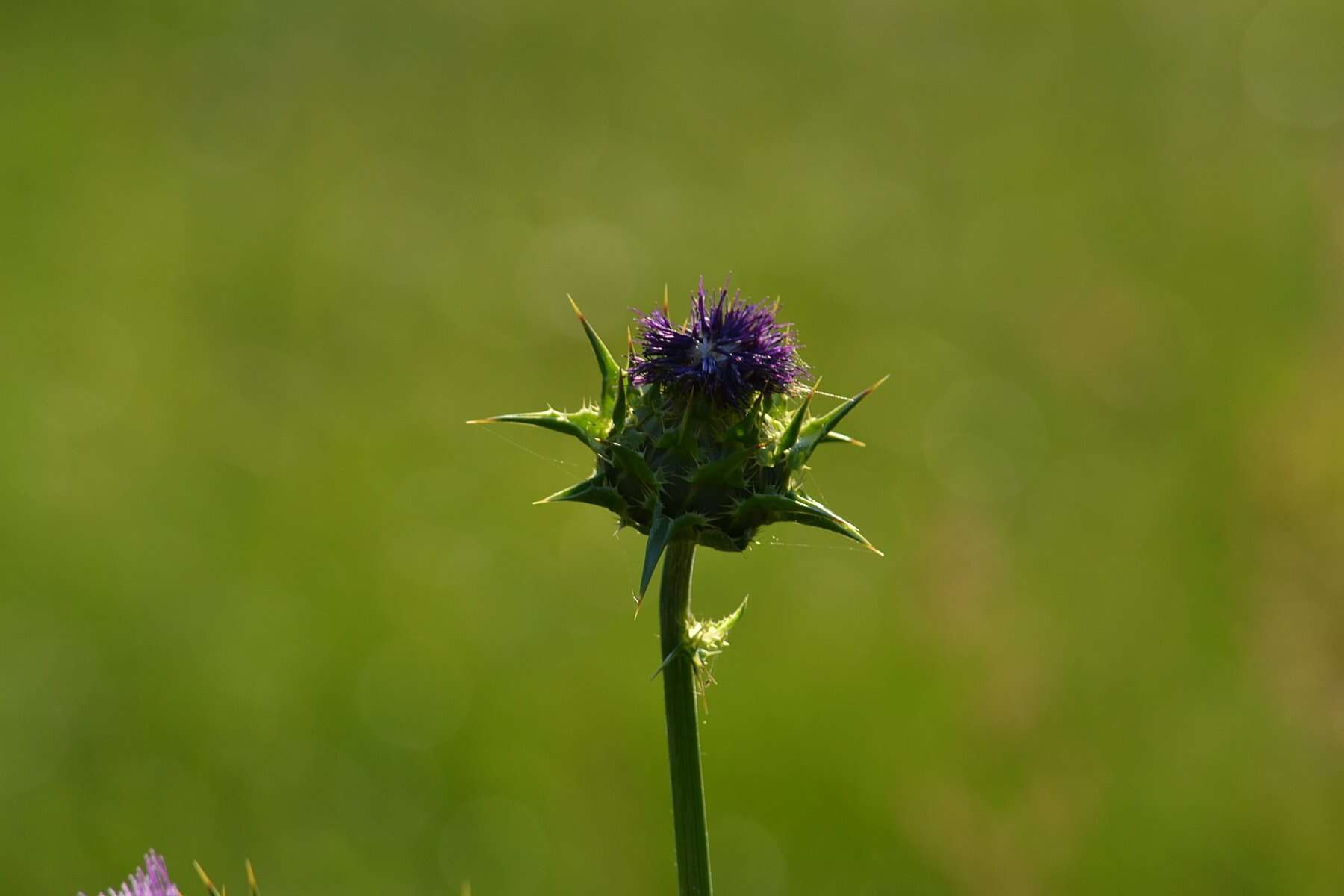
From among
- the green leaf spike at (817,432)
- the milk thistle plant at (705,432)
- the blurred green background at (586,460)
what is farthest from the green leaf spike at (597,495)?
the blurred green background at (586,460)

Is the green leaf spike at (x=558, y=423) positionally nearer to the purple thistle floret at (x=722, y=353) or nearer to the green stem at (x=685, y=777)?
the purple thistle floret at (x=722, y=353)

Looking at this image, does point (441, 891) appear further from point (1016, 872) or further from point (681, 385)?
point (681, 385)

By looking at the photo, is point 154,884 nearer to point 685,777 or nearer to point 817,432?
point 685,777

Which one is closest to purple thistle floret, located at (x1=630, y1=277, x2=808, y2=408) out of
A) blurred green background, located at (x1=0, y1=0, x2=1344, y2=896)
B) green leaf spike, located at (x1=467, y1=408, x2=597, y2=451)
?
green leaf spike, located at (x1=467, y1=408, x2=597, y2=451)

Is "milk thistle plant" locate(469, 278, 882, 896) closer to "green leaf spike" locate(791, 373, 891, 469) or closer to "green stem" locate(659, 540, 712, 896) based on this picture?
"green leaf spike" locate(791, 373, 891, 469)

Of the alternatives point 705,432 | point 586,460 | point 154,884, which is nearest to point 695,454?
point 705,432

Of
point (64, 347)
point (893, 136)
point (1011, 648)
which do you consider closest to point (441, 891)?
point (1011, 648)

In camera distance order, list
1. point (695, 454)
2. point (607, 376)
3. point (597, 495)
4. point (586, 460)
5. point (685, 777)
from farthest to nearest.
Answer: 1. point (586, 460)
2. point (607, 376)
3. point (695, 454)
4. point (597, 495)
5. point (685, 777)

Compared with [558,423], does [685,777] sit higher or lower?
lower
